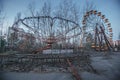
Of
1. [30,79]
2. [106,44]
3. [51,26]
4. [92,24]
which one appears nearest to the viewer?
[30,79]

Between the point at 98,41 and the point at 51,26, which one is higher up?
the point at 51,26

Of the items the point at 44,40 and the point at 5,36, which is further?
the point at 5,36

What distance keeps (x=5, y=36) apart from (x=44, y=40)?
1808cm

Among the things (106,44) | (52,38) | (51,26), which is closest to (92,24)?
(106,44)

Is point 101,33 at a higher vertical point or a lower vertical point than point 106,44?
higher

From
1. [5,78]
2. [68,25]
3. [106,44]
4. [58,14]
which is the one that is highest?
[58,14]

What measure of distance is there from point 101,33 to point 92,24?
287 centimetres

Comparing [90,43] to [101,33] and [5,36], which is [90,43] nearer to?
[101,33]

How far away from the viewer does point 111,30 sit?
62.3 ft

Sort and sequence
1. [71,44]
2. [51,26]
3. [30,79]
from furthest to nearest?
[71,44]
[51,26]
[30,79]

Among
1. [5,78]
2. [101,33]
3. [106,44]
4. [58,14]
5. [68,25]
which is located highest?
[58,14]

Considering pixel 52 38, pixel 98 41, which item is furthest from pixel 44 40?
pixel 98 41

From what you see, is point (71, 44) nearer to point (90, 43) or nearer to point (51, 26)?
point (51, 26)

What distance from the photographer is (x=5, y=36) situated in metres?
25.0
